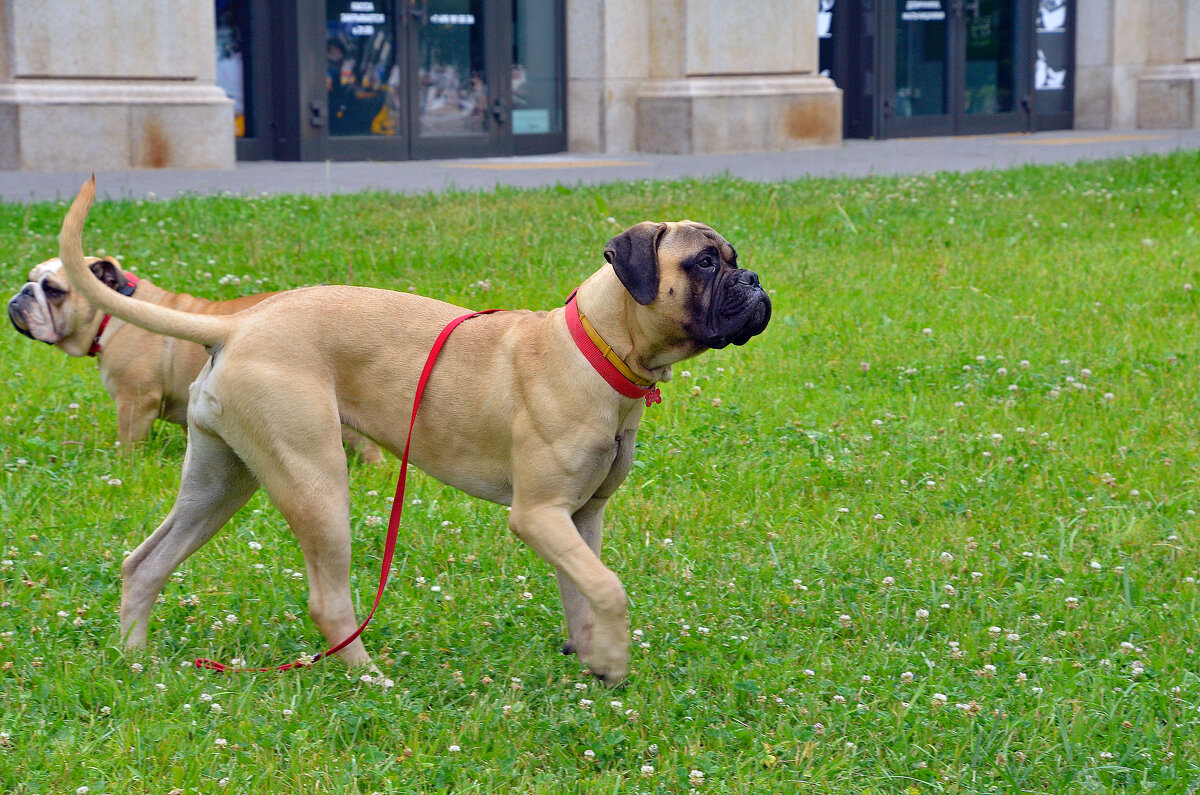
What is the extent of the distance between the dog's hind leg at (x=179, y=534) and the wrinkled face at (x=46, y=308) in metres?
2.39

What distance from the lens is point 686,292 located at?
12.1 feet

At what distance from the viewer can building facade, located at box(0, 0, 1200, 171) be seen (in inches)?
556

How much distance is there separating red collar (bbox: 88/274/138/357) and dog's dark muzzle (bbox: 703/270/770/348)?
3.28m

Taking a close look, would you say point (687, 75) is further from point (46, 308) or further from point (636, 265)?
point (636, 265)

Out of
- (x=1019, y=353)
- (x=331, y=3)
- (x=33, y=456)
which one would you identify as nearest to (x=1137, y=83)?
(x=331, y=3)

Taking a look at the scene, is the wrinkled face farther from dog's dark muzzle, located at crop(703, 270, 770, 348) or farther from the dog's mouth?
dog's dark muzzle, located at crop(703, 270, 770, 348)

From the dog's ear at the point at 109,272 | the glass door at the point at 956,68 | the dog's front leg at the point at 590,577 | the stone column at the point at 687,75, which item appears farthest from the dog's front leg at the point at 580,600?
the glass door at the point at 956,68

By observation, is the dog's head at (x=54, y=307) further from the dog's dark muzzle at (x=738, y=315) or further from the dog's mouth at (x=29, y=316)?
the dog's dark muzzle at (x=738, y=315)

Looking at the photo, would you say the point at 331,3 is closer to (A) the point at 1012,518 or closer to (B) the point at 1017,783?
(A) the point at 1012,518

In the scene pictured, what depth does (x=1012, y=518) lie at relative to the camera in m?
4.95

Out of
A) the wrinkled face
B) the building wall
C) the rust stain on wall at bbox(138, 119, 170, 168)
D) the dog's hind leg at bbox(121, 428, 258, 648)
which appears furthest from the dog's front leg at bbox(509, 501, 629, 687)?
the building wall

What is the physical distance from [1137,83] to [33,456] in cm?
2205

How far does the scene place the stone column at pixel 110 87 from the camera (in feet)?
45.0

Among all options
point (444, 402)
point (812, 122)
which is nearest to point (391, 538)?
point (444, 402)
